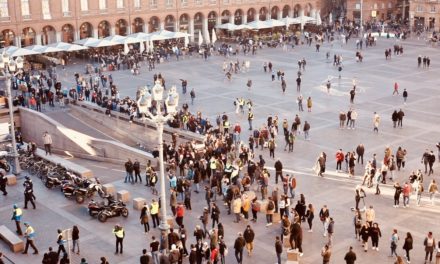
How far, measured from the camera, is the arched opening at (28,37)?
6531cm

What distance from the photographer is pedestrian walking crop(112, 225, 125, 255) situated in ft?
70.5

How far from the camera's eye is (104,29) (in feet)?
238

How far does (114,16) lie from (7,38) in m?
12.2

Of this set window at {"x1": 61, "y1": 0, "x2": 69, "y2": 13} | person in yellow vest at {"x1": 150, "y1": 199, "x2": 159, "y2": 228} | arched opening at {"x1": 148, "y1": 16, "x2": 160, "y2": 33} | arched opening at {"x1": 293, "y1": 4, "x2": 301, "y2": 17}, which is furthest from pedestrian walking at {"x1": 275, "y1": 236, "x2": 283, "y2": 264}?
arched opening at {"x1": 293, "y1": 4, "x2": 301, "y2": 17}

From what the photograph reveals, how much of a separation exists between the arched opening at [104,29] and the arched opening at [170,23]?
7.76 meters

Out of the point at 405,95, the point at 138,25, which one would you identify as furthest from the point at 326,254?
the point at 138,25

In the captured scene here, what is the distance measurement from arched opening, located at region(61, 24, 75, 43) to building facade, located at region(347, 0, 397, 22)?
153 feet

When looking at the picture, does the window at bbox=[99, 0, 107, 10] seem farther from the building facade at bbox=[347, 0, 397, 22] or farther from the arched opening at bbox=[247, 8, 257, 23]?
the building facade at bbox=[347, 0, 397, 22]

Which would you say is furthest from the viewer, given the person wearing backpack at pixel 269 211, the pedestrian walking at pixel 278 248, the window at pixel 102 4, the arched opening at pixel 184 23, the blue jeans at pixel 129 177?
the arched opening at pixel 184 23

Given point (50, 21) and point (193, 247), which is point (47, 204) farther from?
point (50, 21)

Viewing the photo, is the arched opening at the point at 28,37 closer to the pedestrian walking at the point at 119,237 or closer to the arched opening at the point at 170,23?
the arched opening at the point at 170,23

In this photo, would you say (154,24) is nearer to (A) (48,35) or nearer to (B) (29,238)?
(A) (48,35)

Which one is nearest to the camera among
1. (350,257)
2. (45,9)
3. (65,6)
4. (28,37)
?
(350,257)

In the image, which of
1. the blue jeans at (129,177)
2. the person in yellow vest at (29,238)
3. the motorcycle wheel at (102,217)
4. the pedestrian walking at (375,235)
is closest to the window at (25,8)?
the blue jeans at (129,177)
